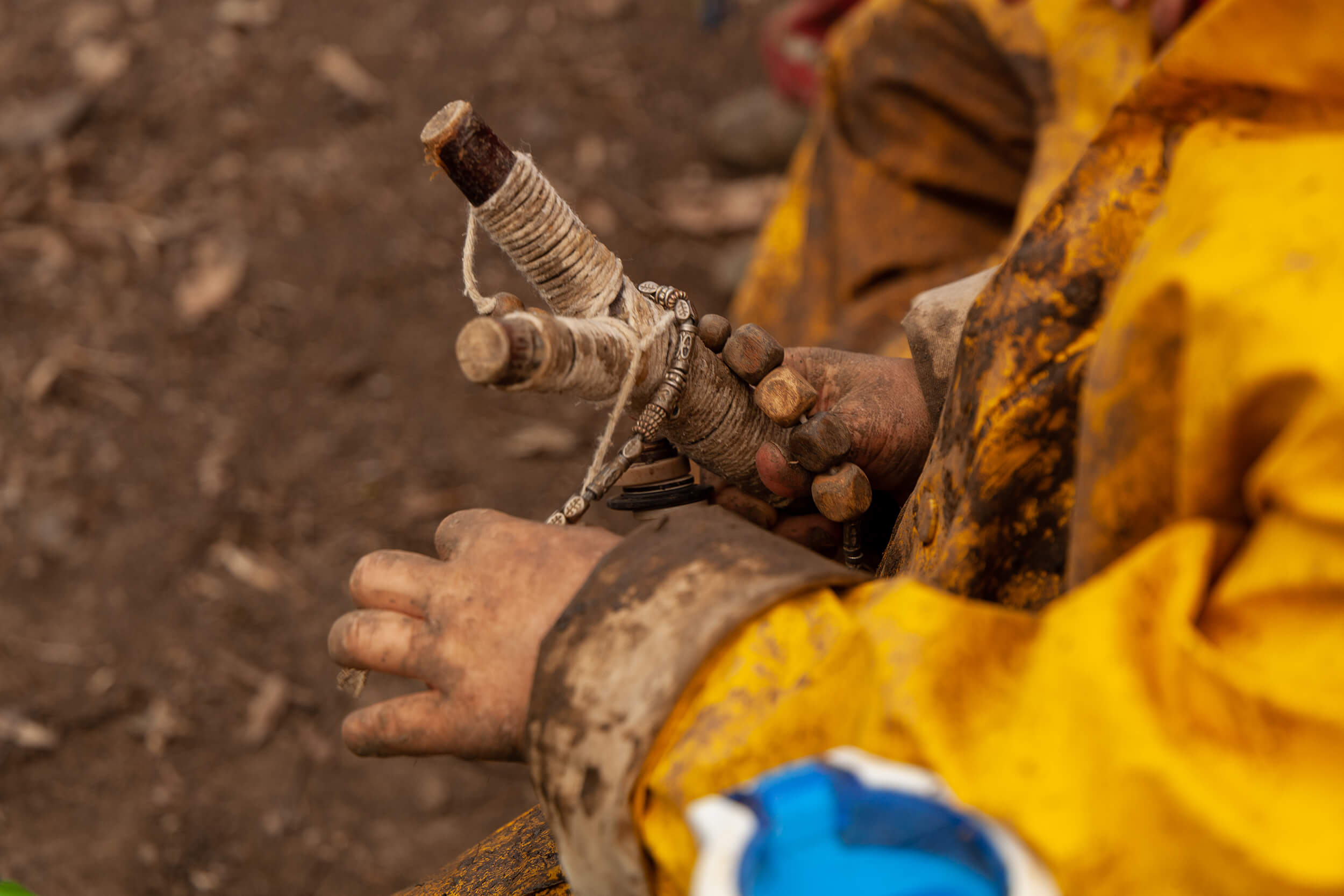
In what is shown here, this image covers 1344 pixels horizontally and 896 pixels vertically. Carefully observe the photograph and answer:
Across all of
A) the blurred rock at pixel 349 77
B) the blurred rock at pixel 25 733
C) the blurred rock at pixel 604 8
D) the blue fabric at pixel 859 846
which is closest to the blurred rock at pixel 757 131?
the blurred rock at pixel 604 8

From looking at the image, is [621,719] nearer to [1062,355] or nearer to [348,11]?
[1062,355]

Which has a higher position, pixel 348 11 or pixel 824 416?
pixel 348 11

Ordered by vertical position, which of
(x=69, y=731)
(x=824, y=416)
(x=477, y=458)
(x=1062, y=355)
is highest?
A: (x=1062, y=355)

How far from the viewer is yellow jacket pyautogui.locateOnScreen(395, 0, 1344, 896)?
61 centimetres

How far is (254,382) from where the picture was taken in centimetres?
274

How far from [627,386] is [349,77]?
116 inches

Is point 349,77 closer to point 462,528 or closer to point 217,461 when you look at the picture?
point 217,461

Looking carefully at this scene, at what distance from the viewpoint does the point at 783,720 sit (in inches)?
29.8

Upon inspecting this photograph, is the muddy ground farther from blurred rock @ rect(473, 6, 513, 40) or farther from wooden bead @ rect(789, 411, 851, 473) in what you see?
wooden bead @ rect(789, 411, 851, 473)

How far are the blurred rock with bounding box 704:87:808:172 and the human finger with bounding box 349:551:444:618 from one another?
2737mm

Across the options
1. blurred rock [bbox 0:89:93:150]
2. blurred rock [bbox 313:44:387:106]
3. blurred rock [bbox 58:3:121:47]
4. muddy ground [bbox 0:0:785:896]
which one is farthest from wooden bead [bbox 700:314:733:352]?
blurred rock [bbox 58:3:121:47]

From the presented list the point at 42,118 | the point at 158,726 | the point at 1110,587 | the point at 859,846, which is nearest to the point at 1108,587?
the point at 1110,587

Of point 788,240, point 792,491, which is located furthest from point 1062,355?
point 788,240

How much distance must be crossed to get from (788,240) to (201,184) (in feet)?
6.59
